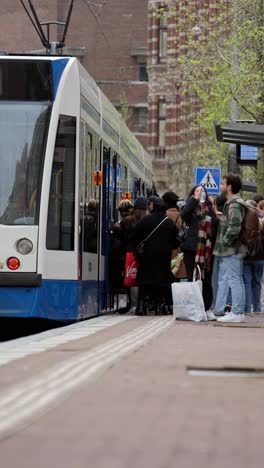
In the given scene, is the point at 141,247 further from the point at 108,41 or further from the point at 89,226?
the point at 108,41

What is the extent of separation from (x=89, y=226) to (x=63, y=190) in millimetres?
1631

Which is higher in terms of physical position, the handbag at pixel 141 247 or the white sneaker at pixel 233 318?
the handbag at pixel 141 247

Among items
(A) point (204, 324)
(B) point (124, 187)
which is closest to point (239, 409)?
(A) point (204, 324)

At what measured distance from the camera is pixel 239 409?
679 centimetres

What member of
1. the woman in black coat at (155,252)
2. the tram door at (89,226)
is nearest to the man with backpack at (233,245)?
the tram door at (89,226)

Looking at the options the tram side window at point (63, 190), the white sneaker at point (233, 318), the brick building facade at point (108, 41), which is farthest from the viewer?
the brick building facade at point (108, 41)

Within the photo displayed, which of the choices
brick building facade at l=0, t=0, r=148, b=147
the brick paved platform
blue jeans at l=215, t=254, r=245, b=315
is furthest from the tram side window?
brick building facade at l=0, t=0, r=148, b=147

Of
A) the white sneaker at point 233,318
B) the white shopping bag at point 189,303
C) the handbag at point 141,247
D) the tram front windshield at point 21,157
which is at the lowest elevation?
the white sneaker at point 233,318

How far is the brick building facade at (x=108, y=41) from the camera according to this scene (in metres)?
100

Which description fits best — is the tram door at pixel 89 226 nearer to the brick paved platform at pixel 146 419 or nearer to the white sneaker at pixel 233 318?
the white sneaker at pixel 233 318

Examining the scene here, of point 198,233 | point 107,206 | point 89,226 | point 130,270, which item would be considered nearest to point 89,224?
point 89,226

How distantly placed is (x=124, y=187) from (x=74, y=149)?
25.4 ft

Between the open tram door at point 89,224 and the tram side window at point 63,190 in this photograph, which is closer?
the tram side window at point 63,190

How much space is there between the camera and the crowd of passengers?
17.8 meters
